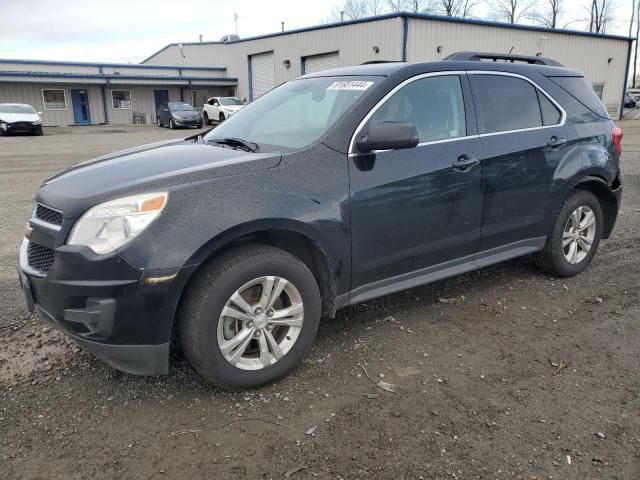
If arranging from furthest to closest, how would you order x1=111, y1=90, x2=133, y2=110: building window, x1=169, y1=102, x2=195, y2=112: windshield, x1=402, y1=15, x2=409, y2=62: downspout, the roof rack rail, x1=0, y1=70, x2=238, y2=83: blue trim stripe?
x1=111, y1=90, x2=133, y2=110: building window → x1=0, y1=70, x2=238, y2=83: blue trim stripe → x1=169, y1=102, x2=195, y2=112: windshield → x1=402, y1=15, x2=409, y2=62: downspout → the roof rack rail

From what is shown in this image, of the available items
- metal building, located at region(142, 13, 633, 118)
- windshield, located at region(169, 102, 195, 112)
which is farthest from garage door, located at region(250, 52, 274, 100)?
windshield, located at region(169, 102, 195, 112)

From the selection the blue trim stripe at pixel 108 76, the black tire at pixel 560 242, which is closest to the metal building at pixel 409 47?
the blue trim stripe at pixel 108 76

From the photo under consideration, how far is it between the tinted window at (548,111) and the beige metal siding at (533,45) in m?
18.6

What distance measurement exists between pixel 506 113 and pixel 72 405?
3600 mm

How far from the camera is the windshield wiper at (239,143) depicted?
3.39 metres

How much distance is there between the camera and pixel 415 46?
2411 cm

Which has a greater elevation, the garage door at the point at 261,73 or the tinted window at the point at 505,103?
the garage door at the point at 261,73

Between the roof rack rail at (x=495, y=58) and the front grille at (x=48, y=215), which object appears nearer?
the front grille at (x=48, y=215)

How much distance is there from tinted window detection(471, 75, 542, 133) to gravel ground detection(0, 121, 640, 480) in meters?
1.42

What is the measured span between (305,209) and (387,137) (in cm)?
68

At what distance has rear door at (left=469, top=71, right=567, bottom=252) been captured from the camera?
154 inches

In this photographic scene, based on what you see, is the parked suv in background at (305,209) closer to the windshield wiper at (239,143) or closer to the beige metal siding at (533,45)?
the windshield wiper at (239,143)

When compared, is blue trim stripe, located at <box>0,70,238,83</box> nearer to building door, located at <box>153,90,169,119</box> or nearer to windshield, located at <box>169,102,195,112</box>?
building door, located at <box>153,90,169,119</box>

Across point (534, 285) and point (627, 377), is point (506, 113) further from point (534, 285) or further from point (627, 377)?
point (627, 377)
